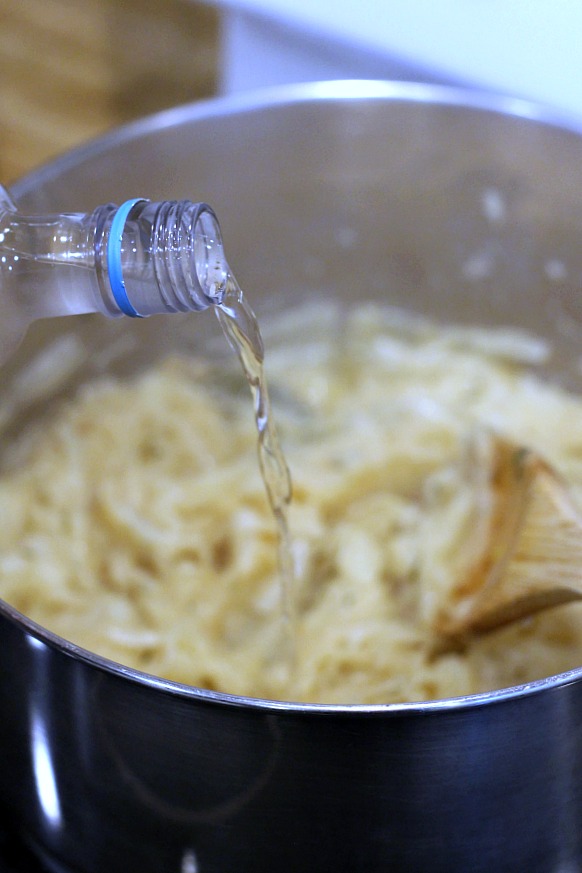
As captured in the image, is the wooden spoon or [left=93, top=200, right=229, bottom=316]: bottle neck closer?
[left=93, top=200, right=229, bottom=316]: bottle neck

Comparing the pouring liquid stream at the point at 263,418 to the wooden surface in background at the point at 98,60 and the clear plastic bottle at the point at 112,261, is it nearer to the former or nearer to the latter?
the clear plastic bottle at the point at 112,261

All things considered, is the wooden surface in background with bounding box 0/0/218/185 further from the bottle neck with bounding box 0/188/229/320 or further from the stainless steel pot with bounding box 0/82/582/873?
the bottle neck with bounding box 0/188/229/320

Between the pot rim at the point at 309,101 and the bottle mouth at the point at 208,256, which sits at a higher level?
the pot rim at the point at 309,101

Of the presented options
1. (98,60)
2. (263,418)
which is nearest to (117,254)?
(263,418)

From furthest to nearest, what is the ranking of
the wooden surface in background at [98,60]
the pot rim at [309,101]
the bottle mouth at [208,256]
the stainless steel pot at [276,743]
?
the wooden surface in background at [98,60], the pot rim at [309,101], the bottle mouth at [208,256], the stainless steel pot at [276,743]

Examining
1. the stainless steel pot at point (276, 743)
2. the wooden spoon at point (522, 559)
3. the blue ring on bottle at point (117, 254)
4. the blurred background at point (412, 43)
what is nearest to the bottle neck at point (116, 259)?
the blue ring on bottle at point (117, 254)

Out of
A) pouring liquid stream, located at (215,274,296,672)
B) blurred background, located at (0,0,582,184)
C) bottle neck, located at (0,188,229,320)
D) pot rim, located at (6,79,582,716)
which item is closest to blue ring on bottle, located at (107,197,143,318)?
bottle neck, located at (0,188,229,320)
